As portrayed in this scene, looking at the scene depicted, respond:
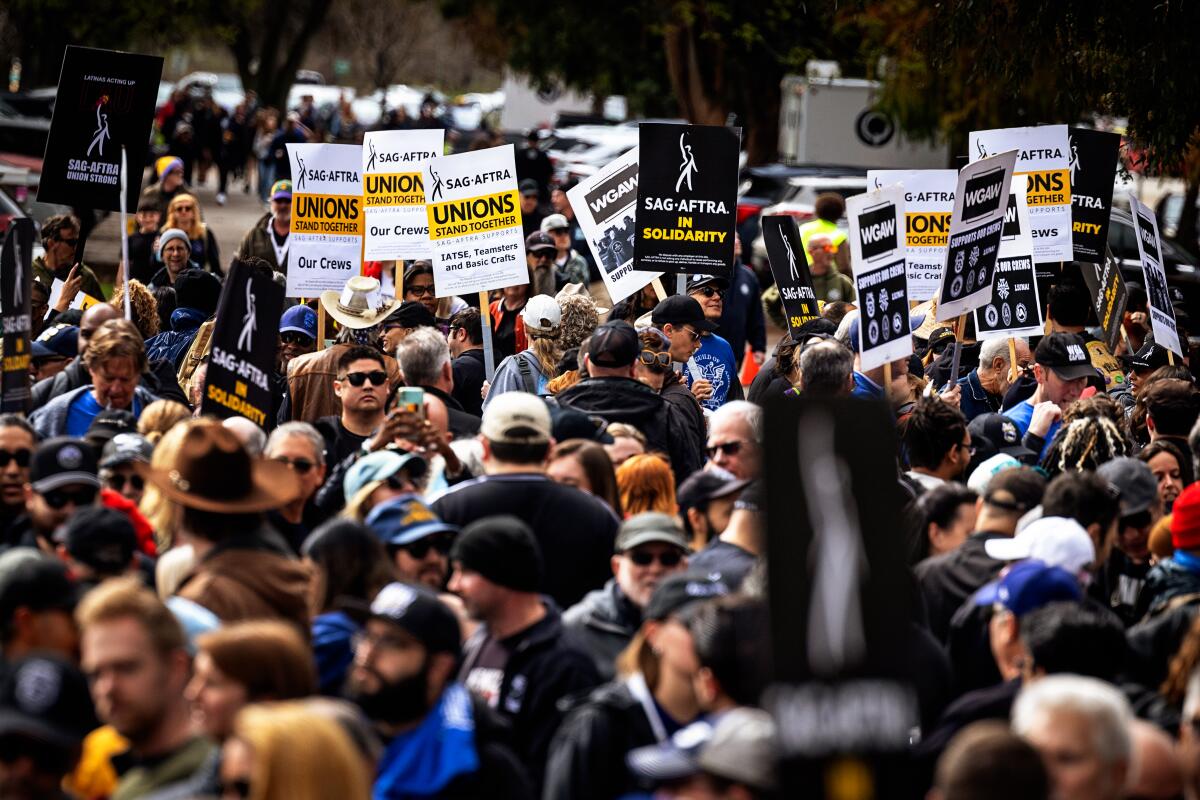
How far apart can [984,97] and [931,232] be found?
12.9 metres

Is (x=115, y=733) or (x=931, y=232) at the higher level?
(x=931, y=232)

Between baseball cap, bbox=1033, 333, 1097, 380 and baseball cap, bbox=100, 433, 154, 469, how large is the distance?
15.1 ft

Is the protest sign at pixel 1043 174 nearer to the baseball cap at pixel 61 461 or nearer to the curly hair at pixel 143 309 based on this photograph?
the curly hair at pixel 143 309

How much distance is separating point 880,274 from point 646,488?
2793 mm

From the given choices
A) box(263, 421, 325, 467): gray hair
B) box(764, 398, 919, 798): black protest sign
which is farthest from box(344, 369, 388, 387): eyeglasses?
box(764, 398, 919, 798): black protest sign

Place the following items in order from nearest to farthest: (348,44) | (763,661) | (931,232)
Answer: (763,661) < (931,232) < (348,44)

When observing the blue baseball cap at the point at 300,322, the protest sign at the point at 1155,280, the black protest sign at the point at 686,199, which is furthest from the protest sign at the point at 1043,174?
the blue baseball cap at the point at 300,322

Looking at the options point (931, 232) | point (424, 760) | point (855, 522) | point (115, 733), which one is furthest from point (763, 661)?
point (931, 232)

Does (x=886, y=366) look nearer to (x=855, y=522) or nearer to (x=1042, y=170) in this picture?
(x=1042, y=170)

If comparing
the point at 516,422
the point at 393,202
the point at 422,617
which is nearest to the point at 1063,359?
the point at 516,422

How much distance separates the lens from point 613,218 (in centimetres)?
1238

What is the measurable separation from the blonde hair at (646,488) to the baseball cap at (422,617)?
2.44 metres

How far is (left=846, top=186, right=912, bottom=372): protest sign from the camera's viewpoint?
A: 9.40 m

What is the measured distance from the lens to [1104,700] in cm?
445
